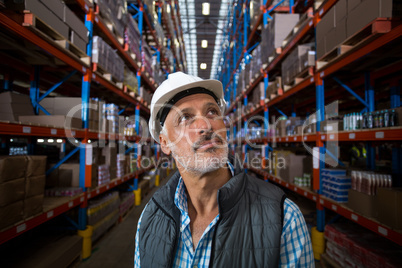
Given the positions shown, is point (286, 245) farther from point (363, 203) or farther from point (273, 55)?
point (273, 55)

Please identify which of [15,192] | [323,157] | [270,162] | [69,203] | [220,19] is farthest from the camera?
[220,19]

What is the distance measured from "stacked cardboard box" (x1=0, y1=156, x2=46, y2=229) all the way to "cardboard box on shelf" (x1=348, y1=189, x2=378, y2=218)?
351 cm

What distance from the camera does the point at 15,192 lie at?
2.09 meters

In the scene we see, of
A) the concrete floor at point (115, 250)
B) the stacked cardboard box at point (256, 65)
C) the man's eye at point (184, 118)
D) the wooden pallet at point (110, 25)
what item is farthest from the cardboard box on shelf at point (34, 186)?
the stacked cardboard box at point (256, 65)

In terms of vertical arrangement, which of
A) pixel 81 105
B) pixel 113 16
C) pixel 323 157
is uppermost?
pixel 113 16

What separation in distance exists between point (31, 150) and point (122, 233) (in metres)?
2.26

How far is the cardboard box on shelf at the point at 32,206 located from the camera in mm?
2229

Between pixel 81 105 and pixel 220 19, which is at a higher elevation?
pixel 220 19

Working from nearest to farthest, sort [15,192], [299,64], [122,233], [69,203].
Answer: [15,192], [69,203], [299,64], [122,233]

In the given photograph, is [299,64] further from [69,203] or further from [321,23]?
[69,203]

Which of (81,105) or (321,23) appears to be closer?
(321,23)

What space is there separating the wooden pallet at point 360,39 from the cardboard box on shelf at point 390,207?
1.50m

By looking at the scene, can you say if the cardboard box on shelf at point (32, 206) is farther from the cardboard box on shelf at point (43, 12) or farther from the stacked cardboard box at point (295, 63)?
the stacked cardboard box at point (295, 63)

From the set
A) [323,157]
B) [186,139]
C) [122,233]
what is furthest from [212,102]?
[122,233]
